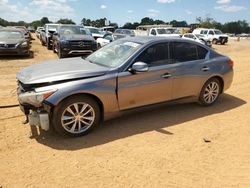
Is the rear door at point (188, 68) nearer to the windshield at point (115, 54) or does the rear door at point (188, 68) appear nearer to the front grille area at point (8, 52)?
the windshield at point (115, 54)

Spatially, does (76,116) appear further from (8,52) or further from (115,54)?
(8,52)

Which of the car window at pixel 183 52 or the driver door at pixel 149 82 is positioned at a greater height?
the car window at pixel 183 52

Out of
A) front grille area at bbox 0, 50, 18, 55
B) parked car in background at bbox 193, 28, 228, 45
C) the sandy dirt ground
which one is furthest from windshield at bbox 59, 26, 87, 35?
parked car in background at bbox 193, 28, 228, 45

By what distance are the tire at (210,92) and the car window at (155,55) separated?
4.13ft

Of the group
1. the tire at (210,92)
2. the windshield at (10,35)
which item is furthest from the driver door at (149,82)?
the windshield at (10,35)

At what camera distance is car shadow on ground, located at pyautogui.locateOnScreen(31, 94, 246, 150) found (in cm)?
442

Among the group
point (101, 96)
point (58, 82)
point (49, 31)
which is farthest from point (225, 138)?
point (49, 31)

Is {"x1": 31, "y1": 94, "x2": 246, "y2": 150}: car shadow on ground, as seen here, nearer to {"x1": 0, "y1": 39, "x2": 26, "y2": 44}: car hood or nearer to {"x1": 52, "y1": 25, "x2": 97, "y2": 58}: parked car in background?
{"x1": 52, "y1": 25, "x2": 97, "y2": 58}: parked car in background

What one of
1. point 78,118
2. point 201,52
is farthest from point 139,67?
point 201,52

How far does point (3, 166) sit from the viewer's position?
372 cm

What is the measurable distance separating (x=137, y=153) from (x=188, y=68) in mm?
2371

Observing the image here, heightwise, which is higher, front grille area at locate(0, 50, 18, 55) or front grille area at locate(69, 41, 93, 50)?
front grille area at locate(69, 41, 93, 50)

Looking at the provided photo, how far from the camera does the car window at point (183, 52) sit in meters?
5.58

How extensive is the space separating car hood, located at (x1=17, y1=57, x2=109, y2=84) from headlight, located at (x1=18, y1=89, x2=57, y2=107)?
203mm
